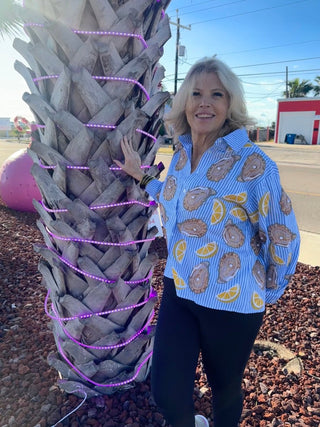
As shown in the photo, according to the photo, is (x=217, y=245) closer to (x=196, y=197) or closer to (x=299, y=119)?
Result: (x=196, y=197)

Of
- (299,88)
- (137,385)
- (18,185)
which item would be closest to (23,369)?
(137,385)

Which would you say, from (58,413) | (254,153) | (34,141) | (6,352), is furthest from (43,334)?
(254,153)

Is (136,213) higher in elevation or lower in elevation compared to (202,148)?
lower

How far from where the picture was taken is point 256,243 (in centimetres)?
181

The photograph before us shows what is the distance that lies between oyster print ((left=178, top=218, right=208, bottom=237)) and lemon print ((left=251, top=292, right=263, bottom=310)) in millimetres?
365

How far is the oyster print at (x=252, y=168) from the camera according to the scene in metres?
1.68

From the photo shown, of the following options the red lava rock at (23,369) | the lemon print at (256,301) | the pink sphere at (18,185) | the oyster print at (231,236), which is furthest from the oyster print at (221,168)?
the pink sphere at (18,185)

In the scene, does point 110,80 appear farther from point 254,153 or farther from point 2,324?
point 2,324

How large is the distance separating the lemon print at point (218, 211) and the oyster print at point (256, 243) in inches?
7.7

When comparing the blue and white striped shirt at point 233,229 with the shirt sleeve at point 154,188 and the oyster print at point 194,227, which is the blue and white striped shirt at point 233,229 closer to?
the oyster print at point 194,227

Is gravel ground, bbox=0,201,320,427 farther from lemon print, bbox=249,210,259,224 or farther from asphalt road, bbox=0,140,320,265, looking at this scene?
asphalt road, bbox=0,140,320,265

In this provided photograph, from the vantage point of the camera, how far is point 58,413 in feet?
6.88

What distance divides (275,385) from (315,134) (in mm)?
40251

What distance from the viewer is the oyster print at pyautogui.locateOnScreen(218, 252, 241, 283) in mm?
1704
